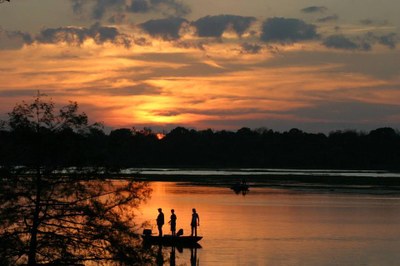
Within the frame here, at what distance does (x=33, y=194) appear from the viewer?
2439 cm

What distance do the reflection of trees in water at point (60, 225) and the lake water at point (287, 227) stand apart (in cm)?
476

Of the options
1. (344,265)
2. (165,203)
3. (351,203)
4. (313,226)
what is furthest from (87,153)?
(351,203)

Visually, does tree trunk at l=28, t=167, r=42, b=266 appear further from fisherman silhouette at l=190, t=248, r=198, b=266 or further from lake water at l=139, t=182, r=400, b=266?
fisherman silhouette at l=190, t=248, r=198, b=266

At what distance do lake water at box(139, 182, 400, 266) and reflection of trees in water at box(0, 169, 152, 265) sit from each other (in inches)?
187

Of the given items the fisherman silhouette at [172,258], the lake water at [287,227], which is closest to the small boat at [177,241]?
the lake water at [287,227]

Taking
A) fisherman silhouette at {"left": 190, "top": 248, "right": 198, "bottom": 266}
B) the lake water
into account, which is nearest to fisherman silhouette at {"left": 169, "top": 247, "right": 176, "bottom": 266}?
the lake water

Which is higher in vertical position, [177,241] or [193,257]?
[177,241]

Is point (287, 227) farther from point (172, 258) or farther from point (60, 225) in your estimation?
point (60, 225)

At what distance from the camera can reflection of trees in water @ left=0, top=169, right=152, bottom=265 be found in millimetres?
23906

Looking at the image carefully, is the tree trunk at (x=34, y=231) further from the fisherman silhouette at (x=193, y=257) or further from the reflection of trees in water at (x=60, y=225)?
the fisherman silhouette at (x=193, y=257)

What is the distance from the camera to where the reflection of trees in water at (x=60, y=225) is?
23.9 metres

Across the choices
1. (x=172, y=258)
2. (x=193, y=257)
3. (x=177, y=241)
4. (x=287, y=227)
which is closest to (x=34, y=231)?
(x=172, y=258)

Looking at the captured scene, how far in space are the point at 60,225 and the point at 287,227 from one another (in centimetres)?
4257

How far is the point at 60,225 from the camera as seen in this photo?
24.6 m
